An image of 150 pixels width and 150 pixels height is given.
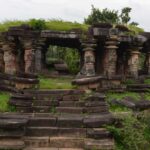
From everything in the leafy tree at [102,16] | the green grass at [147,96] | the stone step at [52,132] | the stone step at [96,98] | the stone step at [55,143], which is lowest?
the stone step at [55,143]

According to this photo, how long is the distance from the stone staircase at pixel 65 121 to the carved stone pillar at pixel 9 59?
323 cm

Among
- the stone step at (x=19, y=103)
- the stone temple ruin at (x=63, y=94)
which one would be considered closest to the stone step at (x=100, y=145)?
the stone temple ruin at (x=63, y=94)

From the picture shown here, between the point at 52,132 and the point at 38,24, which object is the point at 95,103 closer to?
the point at 52,132

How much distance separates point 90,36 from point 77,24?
115 cm

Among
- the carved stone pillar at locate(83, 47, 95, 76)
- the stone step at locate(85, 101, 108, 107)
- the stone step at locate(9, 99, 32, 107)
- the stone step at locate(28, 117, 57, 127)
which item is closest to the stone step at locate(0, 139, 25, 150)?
the stone step at locate(28, 117, 57, 127)

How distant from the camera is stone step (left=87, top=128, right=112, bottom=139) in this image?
29.0 ft

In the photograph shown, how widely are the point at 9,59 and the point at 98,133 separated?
6.92m

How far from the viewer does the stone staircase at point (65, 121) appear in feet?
29.1

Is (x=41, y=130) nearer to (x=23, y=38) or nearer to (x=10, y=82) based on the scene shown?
(x=10, y=82)

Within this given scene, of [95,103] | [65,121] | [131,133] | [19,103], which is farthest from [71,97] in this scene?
[131,133]

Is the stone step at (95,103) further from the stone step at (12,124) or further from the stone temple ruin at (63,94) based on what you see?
the stone step at (12,124)

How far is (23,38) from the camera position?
46.5ft

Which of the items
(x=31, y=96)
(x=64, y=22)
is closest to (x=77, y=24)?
(x=64, y=22)

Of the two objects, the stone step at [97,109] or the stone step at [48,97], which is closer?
the stone step at [97,109]
